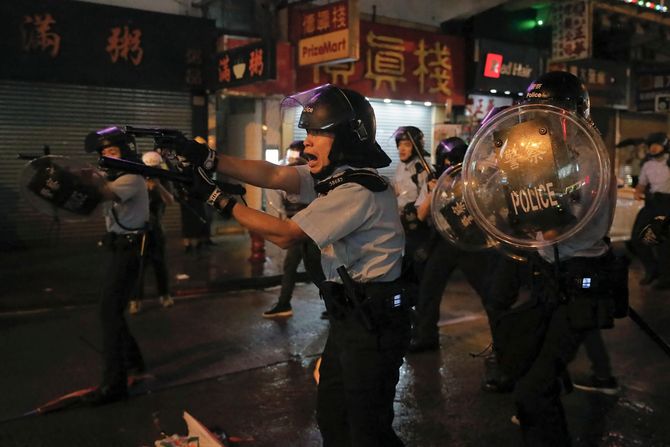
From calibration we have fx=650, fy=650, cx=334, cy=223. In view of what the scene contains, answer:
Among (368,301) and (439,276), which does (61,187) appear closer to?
(368,301)

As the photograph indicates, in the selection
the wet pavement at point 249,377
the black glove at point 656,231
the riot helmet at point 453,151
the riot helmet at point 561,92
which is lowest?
the wet pavement at point 249,377

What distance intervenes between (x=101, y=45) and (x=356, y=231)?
10274 mm

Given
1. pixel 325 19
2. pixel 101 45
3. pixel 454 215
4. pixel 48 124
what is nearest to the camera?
pixel 454 215

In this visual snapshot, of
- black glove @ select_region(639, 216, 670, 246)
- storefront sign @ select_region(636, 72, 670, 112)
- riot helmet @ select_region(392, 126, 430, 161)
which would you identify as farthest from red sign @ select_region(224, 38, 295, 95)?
storefront sign @ select_region(636, 72, 670, 112)

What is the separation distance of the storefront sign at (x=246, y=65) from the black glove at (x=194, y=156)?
764 cm

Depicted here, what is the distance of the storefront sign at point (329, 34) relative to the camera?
37.0ft

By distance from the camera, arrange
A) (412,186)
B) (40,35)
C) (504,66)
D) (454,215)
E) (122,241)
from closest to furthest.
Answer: (454,215) < (122,241) < (412,186) < (40,35) < (504,66)

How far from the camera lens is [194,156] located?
3.05 meters

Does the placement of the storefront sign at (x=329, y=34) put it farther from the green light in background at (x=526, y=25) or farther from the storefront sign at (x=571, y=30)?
the storefront sign at (x=571, y=30)

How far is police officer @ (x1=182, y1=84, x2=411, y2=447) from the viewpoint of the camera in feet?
9.07

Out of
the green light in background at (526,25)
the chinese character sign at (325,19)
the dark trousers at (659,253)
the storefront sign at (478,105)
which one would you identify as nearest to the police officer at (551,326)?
the dark trousers at (659,253)

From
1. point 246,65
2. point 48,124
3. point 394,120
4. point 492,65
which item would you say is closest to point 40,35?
point 48,124

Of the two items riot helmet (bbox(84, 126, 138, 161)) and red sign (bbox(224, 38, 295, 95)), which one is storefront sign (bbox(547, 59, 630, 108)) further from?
riot helmet (bbox(84, 126, 138, 161))

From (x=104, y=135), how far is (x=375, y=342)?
279 cm
